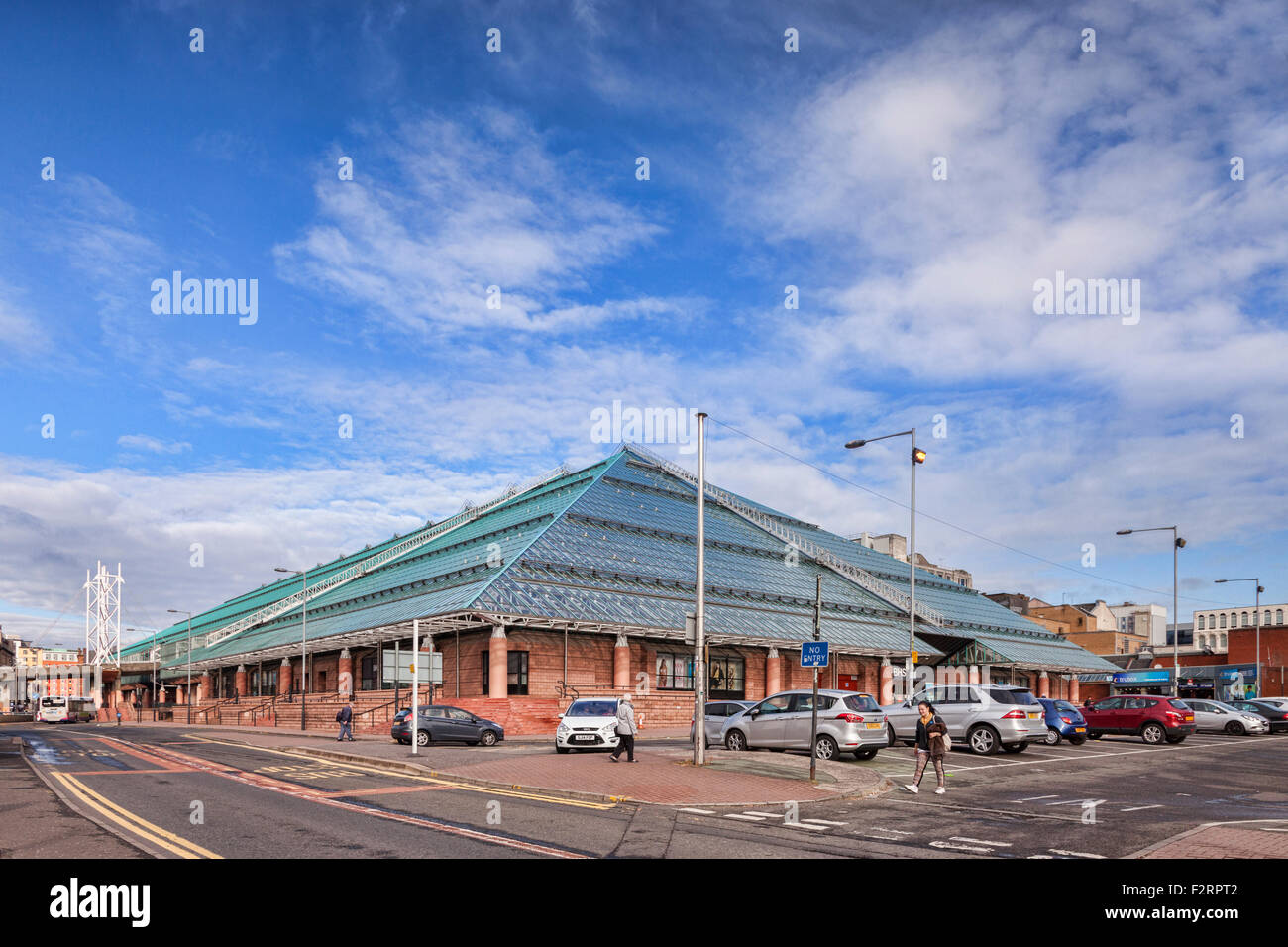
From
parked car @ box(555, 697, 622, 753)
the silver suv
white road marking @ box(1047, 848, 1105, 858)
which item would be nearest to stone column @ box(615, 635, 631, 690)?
parked car @ box(555, 697, 622, 753)

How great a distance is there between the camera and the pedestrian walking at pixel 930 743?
18266 mm

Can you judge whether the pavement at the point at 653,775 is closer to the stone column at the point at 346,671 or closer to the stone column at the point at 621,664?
the stone column at the point at 621,664

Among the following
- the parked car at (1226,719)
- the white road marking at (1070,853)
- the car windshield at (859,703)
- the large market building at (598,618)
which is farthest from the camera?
the large market building at (598,618)

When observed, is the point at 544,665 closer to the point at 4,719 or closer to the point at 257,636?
the point at 257,636

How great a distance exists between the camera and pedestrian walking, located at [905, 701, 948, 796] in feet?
59.9

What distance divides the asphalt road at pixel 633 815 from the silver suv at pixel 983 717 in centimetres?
131

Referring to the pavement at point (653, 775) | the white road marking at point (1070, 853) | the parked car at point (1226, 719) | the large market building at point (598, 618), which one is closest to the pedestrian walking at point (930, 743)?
the pavement at point (653, 775)

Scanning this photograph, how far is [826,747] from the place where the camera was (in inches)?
965

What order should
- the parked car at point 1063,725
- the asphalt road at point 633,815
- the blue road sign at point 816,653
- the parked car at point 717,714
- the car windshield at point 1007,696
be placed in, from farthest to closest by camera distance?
1. the parked car at point 1063,725
2. the parked car at point 717,714
3. the car windshield at point 1007,696
4. the blue road sign at point 816,653
5. the asphalt road at point 633,815
